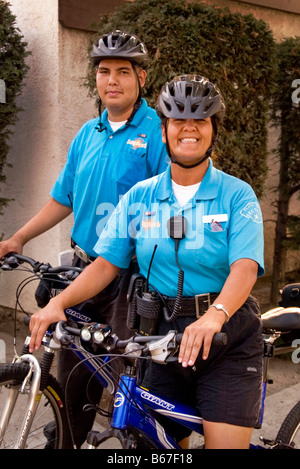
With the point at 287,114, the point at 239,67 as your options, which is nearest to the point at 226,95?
the point at 239,67

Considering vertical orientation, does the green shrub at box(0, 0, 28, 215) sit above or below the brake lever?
above

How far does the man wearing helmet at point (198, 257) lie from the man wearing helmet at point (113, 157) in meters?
0.51

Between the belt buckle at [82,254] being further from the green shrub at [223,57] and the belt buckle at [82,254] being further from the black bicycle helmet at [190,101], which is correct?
the green shrub at [223,57]

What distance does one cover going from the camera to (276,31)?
6.59m

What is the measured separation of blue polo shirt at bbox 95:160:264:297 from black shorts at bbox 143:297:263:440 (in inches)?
7.5

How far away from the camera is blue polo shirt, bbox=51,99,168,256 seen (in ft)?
9.71

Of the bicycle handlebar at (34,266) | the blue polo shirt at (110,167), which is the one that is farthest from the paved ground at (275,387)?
the blue polo shirt at (110,167)

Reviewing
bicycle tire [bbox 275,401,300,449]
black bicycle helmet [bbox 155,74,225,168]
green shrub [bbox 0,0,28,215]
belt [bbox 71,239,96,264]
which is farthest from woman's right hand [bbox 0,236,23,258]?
green shrub [bbox 0,0,28,215]

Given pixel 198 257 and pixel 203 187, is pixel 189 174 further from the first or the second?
pixel 198 257

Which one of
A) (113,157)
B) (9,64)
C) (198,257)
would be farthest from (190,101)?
(9,64)

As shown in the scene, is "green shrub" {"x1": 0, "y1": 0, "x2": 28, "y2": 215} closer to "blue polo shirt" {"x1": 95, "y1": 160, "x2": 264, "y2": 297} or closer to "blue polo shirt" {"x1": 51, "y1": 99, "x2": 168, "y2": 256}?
"blue polo shirt" {"x1": 51, "y1": 99, "x2": 168, "y2": 256}

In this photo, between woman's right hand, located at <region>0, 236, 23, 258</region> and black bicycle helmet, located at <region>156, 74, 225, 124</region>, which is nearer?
black bicycle helmet, located at <region>156, 74, 225, 124</region>

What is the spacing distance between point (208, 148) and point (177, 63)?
197cm

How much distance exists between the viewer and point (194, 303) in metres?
2.30
